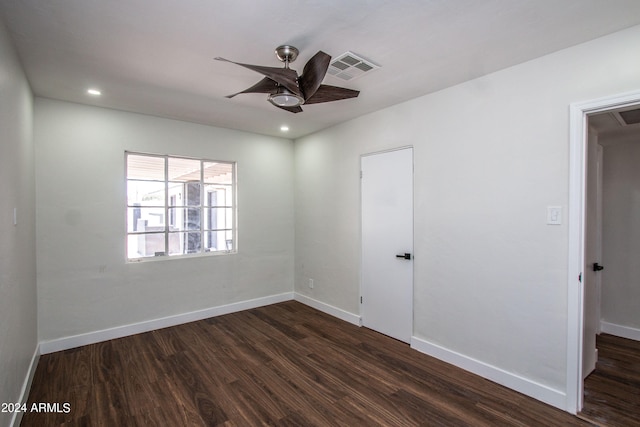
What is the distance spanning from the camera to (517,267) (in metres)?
2.50

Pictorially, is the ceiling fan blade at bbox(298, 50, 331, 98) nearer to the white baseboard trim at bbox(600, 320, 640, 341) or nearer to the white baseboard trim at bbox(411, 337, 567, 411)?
the white baseboard trim at bbox(411, 337, 567, 411)

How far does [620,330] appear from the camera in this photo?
3574mm

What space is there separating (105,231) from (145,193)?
24.7 inches

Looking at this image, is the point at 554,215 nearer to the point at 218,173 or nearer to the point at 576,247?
the point at 576,247

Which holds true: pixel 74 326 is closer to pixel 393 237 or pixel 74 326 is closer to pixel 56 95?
pixel 56 95

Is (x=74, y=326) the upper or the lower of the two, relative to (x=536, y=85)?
lower

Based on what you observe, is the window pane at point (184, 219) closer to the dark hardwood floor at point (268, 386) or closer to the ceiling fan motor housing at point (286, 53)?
the dark hardwood floor at point (268, 386)

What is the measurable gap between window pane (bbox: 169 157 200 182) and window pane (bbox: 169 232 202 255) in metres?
0.74

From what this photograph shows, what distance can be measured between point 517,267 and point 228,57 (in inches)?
111

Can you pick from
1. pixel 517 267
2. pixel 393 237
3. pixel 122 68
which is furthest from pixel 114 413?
pixel 517 267

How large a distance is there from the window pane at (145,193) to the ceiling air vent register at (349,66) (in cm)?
268

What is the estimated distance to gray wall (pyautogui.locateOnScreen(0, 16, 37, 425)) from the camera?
184cm

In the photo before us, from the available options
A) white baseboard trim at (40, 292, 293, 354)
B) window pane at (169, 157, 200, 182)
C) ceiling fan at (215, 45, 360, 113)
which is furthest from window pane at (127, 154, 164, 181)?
ceiling fan at (215, 45, 360, 113)

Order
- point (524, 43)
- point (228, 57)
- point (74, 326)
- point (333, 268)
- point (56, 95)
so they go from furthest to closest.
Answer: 1. point (333, 268)
2. point (74, 326)
3. point (56, 95)
4. point (228, 57)
5. point (524, 43)
